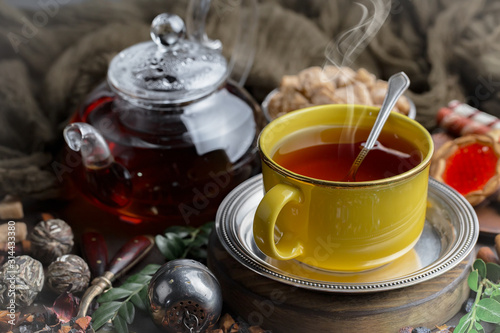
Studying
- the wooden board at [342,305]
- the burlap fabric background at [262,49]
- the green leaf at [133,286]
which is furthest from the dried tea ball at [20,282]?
the burlap fabric background at [262,49]

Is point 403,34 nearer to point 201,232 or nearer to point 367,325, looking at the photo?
point 201,232

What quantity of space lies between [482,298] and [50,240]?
720mm

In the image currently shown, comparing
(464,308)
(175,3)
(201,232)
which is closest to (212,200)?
(201,232)

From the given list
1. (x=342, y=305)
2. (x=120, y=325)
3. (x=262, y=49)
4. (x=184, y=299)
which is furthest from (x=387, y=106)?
(x=262, y=49)

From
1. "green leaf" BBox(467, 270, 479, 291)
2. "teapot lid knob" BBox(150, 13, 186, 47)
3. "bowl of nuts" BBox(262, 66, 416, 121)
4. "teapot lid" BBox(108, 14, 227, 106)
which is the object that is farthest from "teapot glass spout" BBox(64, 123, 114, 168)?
"green leaf" BBox(467, 270, 479, 291)

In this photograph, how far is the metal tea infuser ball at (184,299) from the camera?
2.81 feet

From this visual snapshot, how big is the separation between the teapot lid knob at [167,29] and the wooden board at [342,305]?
1.58ft

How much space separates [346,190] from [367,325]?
197 millimetres

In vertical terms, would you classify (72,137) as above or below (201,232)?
above

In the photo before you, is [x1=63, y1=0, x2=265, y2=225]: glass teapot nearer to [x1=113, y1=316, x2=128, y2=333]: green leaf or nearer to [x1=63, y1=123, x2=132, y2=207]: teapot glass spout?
[x1=63, y1=123, x2=132, y2=207]: teapot glass spout

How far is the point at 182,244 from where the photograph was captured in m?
1.07

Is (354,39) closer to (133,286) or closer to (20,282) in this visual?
(133,286)

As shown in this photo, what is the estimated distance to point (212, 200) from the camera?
117cm

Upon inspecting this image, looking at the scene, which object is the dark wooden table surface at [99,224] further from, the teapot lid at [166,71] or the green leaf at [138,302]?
the teapot lid at [166,71]
